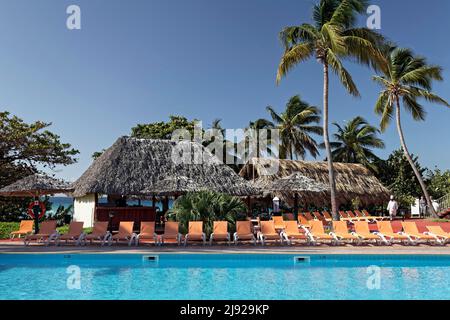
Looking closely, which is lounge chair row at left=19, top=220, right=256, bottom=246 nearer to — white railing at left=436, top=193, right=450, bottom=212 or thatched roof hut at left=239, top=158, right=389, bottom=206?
thatched roof hut at left=239, top=158, right=389, bottom=206

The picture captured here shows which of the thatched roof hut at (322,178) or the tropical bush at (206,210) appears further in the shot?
the thatched roof hut at (322,178)

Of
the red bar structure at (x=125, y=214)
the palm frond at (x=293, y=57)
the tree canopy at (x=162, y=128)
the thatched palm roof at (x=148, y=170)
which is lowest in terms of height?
the red bar structure at (x=125, y=214)

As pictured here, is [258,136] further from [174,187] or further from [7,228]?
[7,228]

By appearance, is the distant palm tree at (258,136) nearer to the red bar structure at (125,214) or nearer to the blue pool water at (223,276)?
the red bar structure at (125,214)

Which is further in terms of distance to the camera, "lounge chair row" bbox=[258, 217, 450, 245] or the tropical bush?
the tropical bush

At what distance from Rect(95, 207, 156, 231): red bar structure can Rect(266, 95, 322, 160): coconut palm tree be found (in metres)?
16.3

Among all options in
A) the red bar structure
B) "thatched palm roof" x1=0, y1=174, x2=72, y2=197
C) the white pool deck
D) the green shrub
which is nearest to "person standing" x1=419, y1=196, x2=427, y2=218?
the white pool deck

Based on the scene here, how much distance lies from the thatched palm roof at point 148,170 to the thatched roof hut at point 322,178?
526 cm

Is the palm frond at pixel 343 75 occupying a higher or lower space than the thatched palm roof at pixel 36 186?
higher

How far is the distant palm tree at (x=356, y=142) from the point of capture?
99.8ft

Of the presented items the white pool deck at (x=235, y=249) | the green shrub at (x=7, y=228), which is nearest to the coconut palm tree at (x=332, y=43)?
the white pool deck at (x=235, y=249)

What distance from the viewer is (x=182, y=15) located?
1396cm

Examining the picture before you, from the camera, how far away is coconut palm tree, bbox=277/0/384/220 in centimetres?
1377
